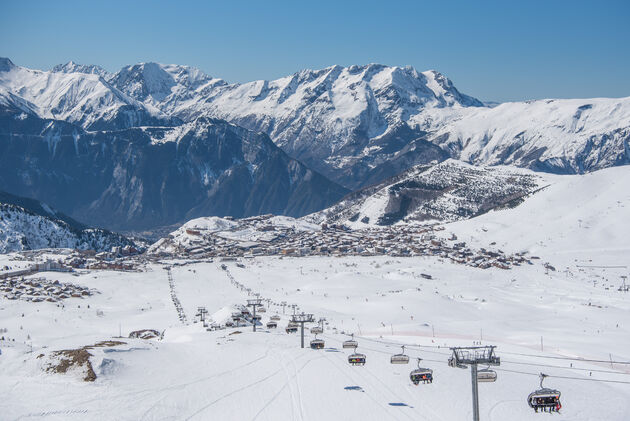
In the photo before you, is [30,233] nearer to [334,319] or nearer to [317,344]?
[334,319]

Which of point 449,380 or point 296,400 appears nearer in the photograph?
point 296,400

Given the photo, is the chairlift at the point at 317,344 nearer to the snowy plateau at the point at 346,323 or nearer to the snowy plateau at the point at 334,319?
the snowy plateau at the point at 334,319

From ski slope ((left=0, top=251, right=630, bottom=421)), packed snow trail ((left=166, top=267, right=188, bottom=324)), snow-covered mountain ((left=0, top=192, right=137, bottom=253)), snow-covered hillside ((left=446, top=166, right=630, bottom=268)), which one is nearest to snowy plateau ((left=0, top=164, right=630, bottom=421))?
ski slope ((left=0, top=251, right=630, bottom=421))

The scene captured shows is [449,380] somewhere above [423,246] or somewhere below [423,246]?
below

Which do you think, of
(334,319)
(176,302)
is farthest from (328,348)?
(176,302)

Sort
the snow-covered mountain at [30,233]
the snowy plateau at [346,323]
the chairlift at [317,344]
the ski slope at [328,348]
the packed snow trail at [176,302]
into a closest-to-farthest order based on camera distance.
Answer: the ski slope at [328,348], the snowy plateau at [346,323], the chairlift at [317,344], the packed snow trail at [176,302], the snow-covered mountain at [30,233]

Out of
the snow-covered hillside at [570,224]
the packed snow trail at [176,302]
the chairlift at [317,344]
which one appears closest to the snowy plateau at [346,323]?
the snow-covered hillside at [570,224]

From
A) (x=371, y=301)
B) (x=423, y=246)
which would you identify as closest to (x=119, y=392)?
(x=371, y=301)

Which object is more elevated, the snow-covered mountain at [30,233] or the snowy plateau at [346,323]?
the snow-covered mountain at [30,233]

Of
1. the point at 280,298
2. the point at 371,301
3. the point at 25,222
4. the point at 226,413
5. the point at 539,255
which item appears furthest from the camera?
the point at 25,222

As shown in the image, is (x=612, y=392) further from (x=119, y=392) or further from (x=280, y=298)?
(x=280, y=298)
